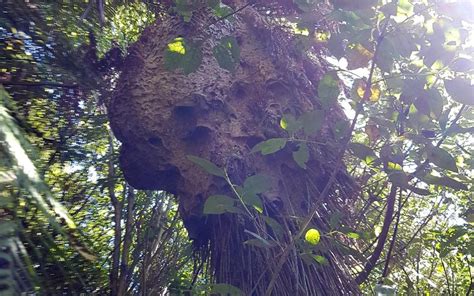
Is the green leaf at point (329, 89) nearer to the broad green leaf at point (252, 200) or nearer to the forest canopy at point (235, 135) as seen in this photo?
the forest canopy at point (235, 135)

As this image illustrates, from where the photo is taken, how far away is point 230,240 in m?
1.66

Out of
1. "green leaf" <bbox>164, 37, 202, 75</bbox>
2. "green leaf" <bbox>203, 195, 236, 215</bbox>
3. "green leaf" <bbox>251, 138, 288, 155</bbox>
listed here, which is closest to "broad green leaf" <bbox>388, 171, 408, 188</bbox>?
"green leaf" <bbox>251, 138, 288, 155</bbox>

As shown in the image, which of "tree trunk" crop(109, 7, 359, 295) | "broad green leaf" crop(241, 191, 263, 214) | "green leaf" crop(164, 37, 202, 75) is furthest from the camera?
"tree trunk" crop(109, 7, 359, 295)

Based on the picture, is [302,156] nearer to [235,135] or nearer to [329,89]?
[329,89]

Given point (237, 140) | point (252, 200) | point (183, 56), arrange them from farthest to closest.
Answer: point (237, 140) → point (183, 56) → point (252, 200)

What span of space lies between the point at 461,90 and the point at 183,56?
0.81 meters

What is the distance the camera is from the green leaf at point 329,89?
149 centimetres

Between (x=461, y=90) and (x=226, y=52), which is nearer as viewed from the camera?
(x=461, y=90)

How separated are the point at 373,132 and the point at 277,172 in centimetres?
38

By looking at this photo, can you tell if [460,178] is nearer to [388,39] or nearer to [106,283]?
[388,39]

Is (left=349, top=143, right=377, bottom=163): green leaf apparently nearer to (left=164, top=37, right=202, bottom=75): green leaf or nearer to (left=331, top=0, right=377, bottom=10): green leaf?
(left=331, top=0, right=377, bottom=10): green leaf

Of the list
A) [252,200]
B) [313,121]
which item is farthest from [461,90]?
[252,200]

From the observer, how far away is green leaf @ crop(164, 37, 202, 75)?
1510 millimetres

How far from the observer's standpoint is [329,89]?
1.50m
